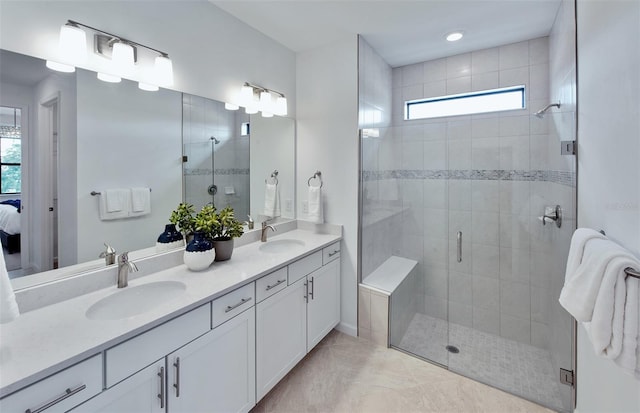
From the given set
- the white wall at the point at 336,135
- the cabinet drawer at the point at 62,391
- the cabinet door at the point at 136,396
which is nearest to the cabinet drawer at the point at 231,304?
the cabinet door at the point at 136,396

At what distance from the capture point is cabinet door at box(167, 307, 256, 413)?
3.98ft

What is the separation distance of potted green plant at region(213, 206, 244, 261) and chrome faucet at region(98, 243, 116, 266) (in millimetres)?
512

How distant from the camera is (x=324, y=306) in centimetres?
230

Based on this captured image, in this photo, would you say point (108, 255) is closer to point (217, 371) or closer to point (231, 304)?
point (231, 304)

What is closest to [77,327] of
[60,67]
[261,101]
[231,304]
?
[231,304]

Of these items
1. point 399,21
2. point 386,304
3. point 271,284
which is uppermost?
point 399,21

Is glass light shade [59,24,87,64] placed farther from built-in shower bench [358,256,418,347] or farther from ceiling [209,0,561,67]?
built-in shower bench [358,256,418,347]

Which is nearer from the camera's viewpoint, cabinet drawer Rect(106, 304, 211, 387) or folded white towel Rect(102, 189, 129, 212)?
cabinet drawer Rect(106, 304, 211, 387)

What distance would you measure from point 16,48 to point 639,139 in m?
2.44

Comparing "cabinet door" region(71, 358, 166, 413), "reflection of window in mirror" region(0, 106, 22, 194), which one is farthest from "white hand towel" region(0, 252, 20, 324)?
"reflection of window in mirror" region(0, 106, 22, 194)

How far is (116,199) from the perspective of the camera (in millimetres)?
1542

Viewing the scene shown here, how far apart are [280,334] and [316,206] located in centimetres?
114

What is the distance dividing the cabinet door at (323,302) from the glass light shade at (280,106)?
142 cm

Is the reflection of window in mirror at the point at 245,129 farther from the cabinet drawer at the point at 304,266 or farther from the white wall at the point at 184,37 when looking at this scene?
the cabinet drawer at the point at 304,266
